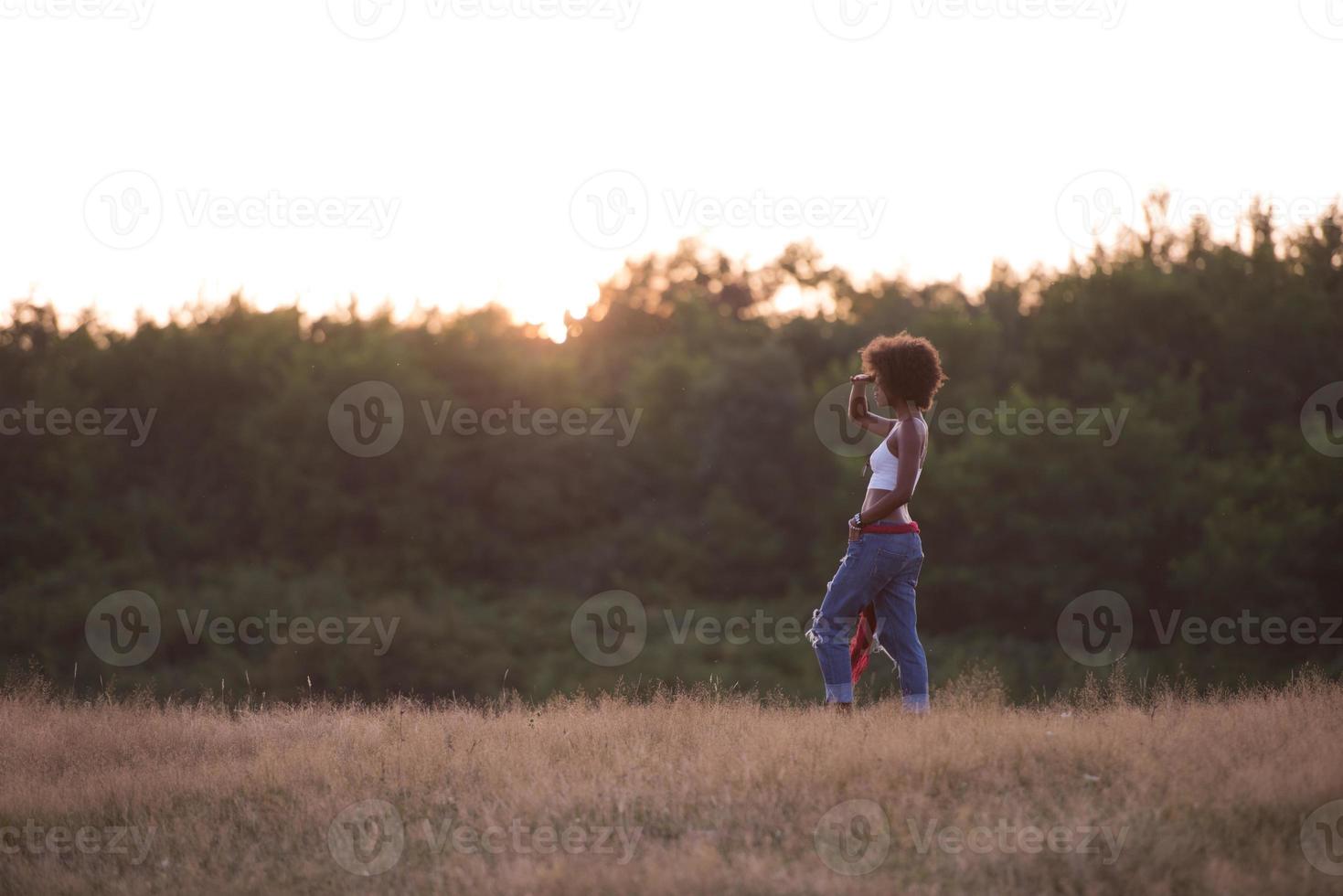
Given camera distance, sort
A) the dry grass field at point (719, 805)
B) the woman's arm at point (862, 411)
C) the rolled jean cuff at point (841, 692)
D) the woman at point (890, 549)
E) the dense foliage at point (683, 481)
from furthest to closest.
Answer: the dense foliage at point (683, 481) → the woman's arm at point (862, 411) → the rolled jean cuff at point (841, 692) → the woman at point (890, 549) → the dry grass field at point (719, 805)

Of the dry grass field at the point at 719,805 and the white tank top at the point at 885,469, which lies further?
the white tank top at the point at 885,469

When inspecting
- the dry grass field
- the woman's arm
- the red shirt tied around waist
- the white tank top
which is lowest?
the dry grass field

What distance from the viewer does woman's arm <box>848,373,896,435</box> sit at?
23.2 ft

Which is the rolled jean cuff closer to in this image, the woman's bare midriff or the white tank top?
the woman's bare midriff

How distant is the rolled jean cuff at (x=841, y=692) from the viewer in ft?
22.1

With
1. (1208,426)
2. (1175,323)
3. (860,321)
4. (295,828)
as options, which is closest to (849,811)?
(295,828)

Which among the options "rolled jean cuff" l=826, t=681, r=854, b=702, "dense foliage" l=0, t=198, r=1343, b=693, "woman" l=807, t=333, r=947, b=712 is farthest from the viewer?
"dense foliage" l=0, t=198, r=1343, b=693

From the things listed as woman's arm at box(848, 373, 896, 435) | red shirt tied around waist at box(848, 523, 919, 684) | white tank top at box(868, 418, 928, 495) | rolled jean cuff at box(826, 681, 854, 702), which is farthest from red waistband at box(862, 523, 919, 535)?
rolled jean cuff at box(826, 681, 854, 702)

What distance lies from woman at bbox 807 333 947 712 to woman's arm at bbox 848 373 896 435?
13cm

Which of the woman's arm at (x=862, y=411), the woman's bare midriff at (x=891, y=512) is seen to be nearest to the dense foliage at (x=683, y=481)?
the woman's arm at (x=862, y=411)

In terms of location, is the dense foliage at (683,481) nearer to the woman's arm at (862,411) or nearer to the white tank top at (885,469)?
the woman's arm at (862,411)

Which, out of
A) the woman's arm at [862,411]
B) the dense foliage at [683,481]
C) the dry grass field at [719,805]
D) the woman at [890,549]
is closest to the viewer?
the dry grass field at [719,805]

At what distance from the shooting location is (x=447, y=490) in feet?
143

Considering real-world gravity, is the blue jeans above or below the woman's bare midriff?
below
